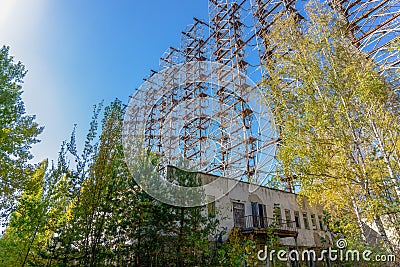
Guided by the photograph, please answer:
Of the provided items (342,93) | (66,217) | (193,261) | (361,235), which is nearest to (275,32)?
(342,93)

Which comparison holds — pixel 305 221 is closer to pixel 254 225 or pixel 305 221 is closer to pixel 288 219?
pixel 288 219

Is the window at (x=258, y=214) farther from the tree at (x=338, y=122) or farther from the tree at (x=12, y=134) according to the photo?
the tree at (x=12, y=134)

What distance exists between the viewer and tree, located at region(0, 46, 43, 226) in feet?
24.1

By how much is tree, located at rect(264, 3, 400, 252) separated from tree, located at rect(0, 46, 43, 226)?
6.91m

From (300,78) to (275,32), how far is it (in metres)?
1.73

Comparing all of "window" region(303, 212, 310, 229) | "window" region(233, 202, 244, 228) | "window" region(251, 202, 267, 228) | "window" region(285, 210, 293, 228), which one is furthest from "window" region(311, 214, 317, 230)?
"window" region(233, 202, 244, 228)

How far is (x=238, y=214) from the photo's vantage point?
416 inches

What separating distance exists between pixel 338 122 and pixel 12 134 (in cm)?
829

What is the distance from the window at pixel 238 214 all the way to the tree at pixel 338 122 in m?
4.37

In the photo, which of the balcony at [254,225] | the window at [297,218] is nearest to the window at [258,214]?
the balcony at [254,225]

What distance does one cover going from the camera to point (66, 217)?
18.1ft

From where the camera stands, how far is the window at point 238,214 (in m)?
10.3

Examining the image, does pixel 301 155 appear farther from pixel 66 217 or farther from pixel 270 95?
pixel 66 217

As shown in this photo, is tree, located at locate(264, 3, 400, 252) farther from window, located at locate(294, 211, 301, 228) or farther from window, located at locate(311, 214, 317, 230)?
window, located at locate(311, 214, 317, 230)
